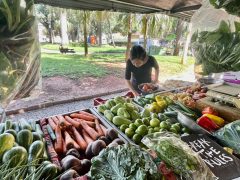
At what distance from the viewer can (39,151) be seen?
4.49 ft

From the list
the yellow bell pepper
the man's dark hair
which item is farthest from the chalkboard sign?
the man's dark hair

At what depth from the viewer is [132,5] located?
11.2ft

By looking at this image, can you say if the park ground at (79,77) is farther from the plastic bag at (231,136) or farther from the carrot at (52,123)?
the plastic bag at (231,136)

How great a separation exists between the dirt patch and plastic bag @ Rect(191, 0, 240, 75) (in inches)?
204

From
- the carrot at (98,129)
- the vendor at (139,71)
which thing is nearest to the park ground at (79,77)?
the vendor at (139,71)

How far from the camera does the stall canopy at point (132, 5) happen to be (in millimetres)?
3029

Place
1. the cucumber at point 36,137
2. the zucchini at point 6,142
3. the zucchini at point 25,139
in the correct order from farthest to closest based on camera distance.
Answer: the cucumber at point 36,137 < the zucchini at point 25,139 < the zucchini at point 6,142

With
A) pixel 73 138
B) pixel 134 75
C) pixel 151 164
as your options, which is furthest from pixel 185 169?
pixel 134 75

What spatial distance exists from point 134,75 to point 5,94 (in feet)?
10.3

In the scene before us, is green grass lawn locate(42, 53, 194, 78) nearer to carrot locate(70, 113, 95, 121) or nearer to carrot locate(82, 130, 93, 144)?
carrot locate(70, 113, 95, 121)

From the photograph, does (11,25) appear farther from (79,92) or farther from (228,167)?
(79,92)

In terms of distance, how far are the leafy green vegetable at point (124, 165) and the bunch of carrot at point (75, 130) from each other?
546 mm

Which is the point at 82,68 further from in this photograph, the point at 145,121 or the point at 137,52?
the point at 145,121

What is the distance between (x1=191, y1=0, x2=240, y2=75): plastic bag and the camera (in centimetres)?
135
